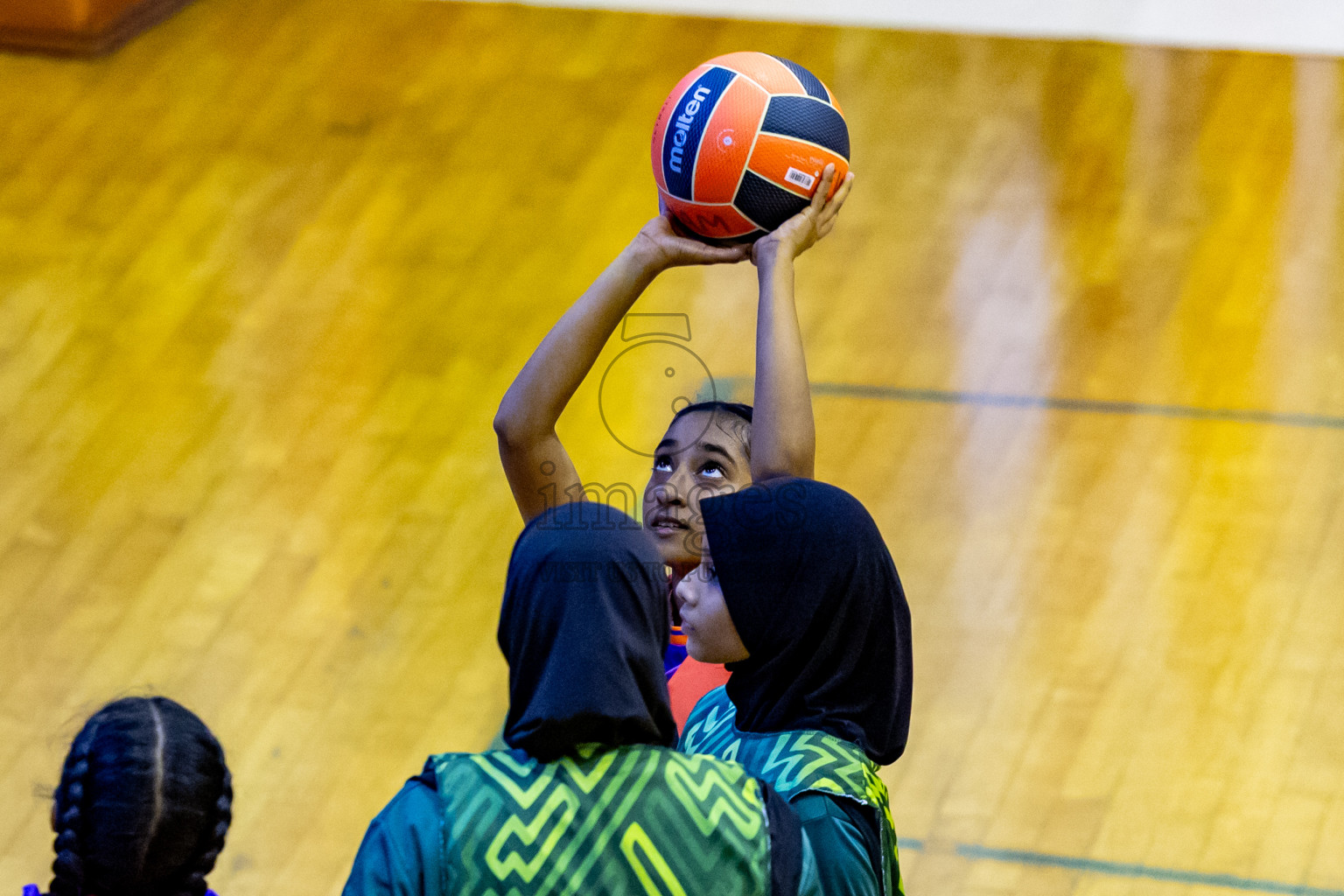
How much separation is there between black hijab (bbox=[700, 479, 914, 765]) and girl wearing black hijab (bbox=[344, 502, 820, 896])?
6.4 inches

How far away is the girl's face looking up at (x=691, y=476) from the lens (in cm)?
209

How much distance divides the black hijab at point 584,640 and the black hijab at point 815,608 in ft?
0.47

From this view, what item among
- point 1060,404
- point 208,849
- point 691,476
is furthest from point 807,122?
point 1060,404

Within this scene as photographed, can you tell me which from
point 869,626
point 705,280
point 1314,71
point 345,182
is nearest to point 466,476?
point 705,280

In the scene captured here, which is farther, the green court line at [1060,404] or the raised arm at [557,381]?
the green court line at [1060,404]

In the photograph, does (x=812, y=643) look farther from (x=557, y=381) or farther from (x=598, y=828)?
(x=557, y=381)

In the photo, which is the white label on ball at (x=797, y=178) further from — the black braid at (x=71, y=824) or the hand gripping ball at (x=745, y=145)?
the black braid at (x=71, y=824)

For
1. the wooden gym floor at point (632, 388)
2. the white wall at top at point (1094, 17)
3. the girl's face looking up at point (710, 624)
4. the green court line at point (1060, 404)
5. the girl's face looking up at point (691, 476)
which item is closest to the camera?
the girl's face looking up at point (710, 624)

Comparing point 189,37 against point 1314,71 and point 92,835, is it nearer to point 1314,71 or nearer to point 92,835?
point 1314,71

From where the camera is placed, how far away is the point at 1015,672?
334 centimetres

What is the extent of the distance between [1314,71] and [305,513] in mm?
3530

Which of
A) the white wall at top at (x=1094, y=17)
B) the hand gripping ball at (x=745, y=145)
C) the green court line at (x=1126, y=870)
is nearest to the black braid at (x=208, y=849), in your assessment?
the hand gripping ball at (x=745, y=145)

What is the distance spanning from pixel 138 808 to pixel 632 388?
2.71 metres

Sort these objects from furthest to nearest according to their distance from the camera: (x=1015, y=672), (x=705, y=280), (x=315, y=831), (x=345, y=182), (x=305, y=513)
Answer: (x=345, y=182) → (x=705, y=280) → (x=305, y=513) → (x=1015, y=672) → (x=315, y=831)
